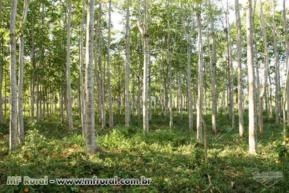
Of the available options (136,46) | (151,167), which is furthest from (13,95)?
(136,46)

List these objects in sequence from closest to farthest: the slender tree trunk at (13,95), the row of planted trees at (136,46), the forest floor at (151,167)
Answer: the forest floor at (151,167), the slender tree trunk at (13,95), the row of planted trees at (136,46)

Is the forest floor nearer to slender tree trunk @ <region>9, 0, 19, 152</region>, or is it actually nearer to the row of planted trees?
slender tree trunk @ <region>9, 0, 19, 152</region>

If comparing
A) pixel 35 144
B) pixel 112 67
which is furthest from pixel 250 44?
pixel 112 67

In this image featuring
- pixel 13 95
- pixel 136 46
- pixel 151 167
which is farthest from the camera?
pixel 136 46

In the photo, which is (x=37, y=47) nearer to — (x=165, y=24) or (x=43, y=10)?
(x=43, y=10)

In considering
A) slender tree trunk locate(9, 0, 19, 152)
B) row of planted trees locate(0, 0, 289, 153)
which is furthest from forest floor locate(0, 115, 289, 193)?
row of planted trees locate(0, 0, 289, 153)

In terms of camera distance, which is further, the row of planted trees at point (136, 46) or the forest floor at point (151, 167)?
the row of planted trees at point (136, 46)

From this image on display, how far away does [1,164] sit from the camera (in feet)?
34.8

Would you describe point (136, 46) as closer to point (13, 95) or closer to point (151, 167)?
point (13, 95)

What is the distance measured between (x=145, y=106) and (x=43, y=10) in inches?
474

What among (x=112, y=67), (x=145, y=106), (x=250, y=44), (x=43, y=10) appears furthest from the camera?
(x=112, y=67)

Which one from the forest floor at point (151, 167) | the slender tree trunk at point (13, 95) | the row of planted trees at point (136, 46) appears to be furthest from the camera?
the row of planted trees at point (136, 46)

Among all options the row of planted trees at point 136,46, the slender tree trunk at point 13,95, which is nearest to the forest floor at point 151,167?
the slender tree trunk at point 13,95

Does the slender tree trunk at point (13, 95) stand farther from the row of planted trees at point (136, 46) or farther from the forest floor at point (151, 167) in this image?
the row of planted trees at point (136, 46)
